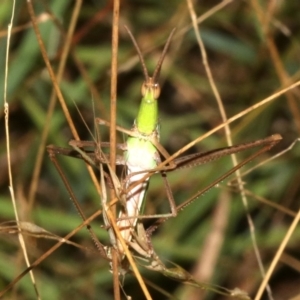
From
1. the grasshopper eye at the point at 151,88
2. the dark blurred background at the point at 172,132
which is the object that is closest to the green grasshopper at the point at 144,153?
the grasshopper eye at the point at 151,88

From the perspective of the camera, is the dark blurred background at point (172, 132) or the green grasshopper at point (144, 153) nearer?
the green grasshopper at point (144, 153)

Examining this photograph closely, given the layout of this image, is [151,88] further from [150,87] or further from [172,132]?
[172,132]

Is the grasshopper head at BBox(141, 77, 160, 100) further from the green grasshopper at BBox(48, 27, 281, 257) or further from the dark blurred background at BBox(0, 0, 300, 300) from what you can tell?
the dark blurred background at BBox(0, 0, 300, 300)

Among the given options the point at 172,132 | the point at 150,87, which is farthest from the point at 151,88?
the point at 172,132

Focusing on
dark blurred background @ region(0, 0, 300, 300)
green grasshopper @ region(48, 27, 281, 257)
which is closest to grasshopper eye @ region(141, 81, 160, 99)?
green grasshopper @ region(48, 27, 281, 257)

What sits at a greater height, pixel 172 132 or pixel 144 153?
pixel 144 153

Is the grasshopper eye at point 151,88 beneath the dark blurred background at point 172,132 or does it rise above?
above

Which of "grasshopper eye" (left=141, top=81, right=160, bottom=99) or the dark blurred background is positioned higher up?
"grasshopper eye" (left=141, top=81, right=160, bottom=99)

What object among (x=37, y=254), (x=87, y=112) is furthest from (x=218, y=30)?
(x=37, y=254)

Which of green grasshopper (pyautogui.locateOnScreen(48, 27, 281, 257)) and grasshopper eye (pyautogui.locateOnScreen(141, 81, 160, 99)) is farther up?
grasshopper eye (pyautogui.locateOnScreen(141, 81, 160, 99))

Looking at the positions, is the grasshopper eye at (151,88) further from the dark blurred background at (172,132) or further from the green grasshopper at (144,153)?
the dark blurred background at (172,132)

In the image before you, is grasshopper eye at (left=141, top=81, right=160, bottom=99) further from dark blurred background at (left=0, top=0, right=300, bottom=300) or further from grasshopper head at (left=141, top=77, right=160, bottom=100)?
dark blurred background at (left=0, top=0, right=300, bottom=300)

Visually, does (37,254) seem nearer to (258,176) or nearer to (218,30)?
(258,176)

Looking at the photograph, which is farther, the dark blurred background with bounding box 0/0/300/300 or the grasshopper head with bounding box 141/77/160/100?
the dark blurred background with bounding box 0/0/300/300
